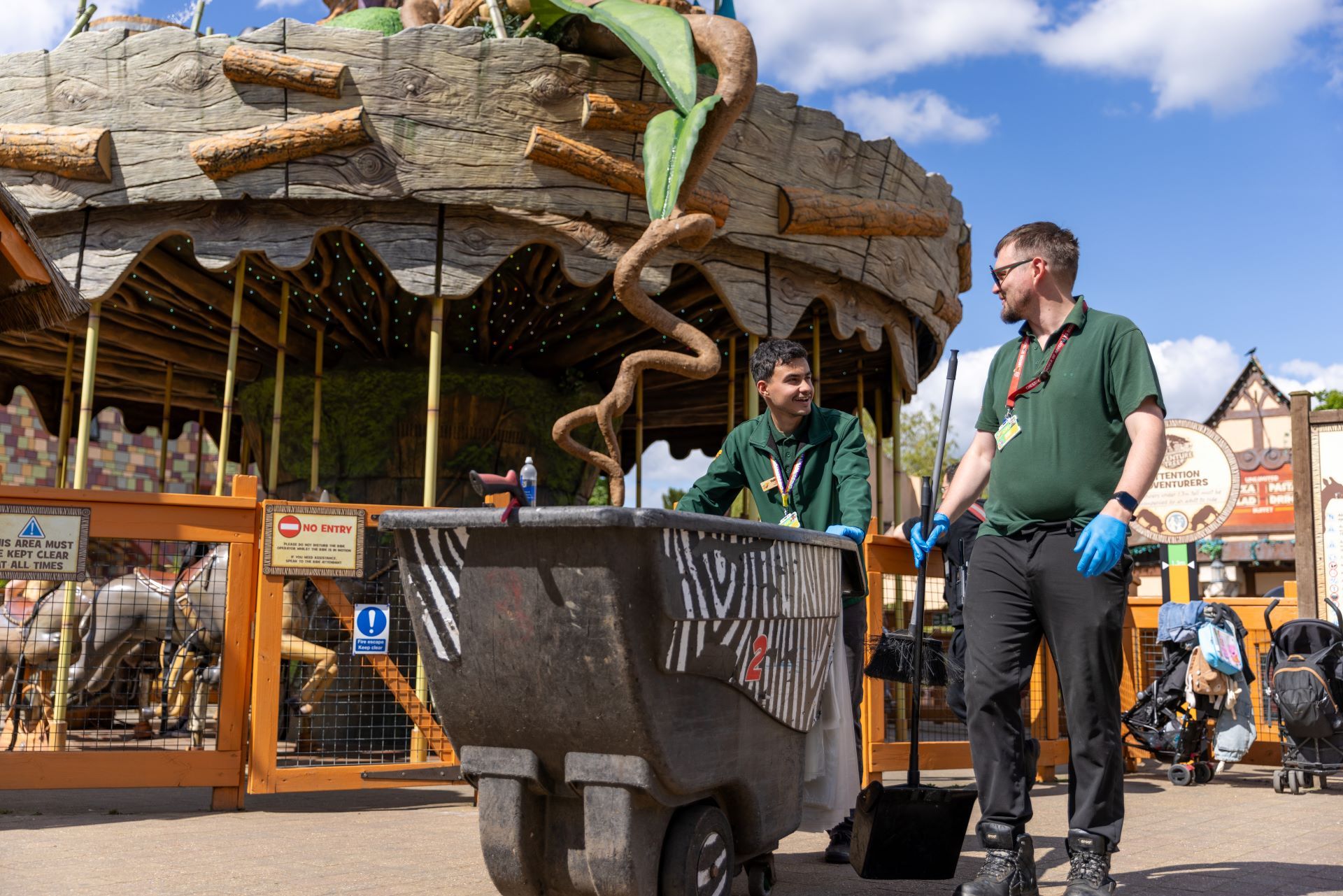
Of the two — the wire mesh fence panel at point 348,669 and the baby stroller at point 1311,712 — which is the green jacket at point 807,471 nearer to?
the wire mesh fence panel at point 348,669

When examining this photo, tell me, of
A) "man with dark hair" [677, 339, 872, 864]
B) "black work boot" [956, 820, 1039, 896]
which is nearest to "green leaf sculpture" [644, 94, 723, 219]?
"man with dark hair" [677, 339, 872, 864]

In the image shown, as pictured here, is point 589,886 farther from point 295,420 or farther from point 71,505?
point 295,420

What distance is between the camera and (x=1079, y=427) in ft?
11.4

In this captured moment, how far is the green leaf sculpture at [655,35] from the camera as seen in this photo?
27.3ft

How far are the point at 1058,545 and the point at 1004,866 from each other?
93cm

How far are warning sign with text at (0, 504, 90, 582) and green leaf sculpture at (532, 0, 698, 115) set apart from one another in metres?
4.83

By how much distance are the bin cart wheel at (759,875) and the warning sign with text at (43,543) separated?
3827 mm

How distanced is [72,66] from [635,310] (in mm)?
5204

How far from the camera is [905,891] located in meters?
3.82

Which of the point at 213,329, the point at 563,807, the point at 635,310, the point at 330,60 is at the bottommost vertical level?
the point at 563,807

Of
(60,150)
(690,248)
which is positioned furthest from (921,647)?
(60,150)

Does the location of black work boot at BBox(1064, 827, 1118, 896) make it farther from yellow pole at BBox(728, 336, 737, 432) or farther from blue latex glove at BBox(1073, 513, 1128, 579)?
yellow pole at BBox(728, 336, 737, 432)

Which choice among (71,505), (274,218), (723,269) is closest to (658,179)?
(723,269)

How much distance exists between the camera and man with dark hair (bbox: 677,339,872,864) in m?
4.07
